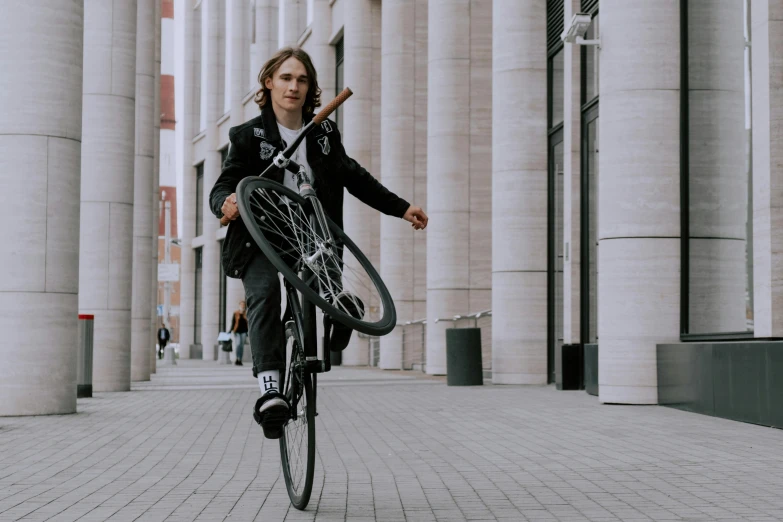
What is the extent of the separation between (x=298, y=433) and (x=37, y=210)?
7.18 meters

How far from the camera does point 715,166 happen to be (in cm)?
1337

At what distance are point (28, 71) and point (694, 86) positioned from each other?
22.7 ft

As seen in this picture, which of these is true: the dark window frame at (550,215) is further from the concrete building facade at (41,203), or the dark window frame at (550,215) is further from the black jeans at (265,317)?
the black jeans at (265,317)

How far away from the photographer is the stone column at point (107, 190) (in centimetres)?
1828

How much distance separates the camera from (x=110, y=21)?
61.6 feet

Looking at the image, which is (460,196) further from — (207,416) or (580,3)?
(207,416)

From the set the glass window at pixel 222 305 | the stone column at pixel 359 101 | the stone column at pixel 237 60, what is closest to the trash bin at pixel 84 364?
the stone column at pixel 359 101

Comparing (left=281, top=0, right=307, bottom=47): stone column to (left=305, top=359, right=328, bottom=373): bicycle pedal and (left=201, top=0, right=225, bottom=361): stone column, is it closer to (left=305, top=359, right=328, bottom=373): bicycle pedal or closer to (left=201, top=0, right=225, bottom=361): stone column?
(left=201, top=0, right=225, bottom=361): stone column

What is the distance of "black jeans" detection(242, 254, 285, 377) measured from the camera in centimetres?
577

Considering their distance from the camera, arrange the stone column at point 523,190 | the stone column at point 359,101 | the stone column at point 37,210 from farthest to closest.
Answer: the stone column at point 359,101 < the stone column at point 523,190 < the stone column at point 37,210

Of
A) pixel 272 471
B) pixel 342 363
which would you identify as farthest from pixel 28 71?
pixel 342 363

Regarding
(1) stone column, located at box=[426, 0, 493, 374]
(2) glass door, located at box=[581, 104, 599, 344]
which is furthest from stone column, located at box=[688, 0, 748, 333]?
(1) stone column, located at box=[426, 0, 493, 374]

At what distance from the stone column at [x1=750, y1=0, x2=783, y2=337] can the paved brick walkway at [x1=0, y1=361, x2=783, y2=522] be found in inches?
45.4

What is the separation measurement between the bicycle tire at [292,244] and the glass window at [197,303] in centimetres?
4965
